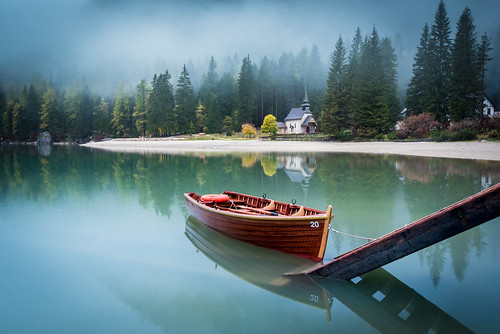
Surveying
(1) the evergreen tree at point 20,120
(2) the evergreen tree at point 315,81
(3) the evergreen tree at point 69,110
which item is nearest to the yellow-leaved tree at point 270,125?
(2) the evergreen tree at point 315,81

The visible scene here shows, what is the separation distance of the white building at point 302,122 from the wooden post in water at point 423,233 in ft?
252

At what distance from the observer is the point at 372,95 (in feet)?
179

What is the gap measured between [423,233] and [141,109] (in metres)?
88.9

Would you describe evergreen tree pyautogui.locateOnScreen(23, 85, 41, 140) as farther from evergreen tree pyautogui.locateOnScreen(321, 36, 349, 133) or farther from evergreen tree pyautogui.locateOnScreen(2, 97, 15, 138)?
evergreen tree pyautogui.locateOnScreen(321, 36, 349, 133)

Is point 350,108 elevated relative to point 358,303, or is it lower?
elevated

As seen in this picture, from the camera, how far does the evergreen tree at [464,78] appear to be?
44.7 metres

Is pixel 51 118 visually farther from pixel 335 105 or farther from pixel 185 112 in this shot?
pixel 335 105

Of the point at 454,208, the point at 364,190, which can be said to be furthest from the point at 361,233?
the point at 364,190

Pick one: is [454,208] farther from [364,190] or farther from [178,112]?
[178,112]

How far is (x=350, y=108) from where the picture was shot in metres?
58.7

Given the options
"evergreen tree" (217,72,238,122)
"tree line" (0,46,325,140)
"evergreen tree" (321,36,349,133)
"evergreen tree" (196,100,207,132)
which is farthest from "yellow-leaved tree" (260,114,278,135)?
"evergreen tree" (196,100,207,132)

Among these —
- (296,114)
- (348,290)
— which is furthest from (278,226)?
(296,114)

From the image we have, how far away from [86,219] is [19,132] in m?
108

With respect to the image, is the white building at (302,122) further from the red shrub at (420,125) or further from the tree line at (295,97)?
the red shrub at (420,125)
